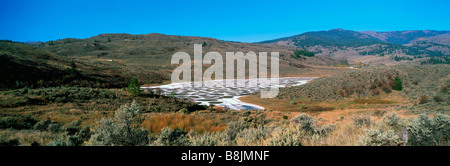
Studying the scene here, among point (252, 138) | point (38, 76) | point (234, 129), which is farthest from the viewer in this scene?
point (38, 76)

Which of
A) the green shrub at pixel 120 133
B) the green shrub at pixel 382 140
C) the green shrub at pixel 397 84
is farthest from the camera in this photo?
the green shrub at pixel 397 84

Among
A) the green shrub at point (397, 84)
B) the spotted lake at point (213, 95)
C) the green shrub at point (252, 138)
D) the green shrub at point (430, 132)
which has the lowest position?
the spotted lake at point (213, 95)

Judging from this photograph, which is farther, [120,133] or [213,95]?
[213,95]

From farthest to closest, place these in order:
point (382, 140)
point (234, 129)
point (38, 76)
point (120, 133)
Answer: point (38, 76), point (234, 129), point (120, 133), point (382, 140)

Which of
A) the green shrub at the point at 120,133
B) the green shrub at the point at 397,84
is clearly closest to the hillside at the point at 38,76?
the green shrub at the point at 120,133

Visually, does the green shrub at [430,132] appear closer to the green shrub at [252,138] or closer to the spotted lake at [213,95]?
the green shrub at [252,138]

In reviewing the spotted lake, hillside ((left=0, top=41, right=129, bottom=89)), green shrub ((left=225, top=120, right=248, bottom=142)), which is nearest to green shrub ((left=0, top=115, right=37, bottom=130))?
green shrub ((left=225, top=120, right=248, bottom=142))

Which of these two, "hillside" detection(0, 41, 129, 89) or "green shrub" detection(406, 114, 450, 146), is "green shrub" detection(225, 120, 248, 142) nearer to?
"green shrub" detection(406, 114, 450, 146)

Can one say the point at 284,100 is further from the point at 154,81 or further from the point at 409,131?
the point at 154,81

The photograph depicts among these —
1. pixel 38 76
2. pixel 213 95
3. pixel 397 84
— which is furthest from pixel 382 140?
pixel 38 76

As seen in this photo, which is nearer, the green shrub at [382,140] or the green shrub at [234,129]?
the green shrub at [382,140]

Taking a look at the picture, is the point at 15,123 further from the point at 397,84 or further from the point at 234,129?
the point at 397,84
